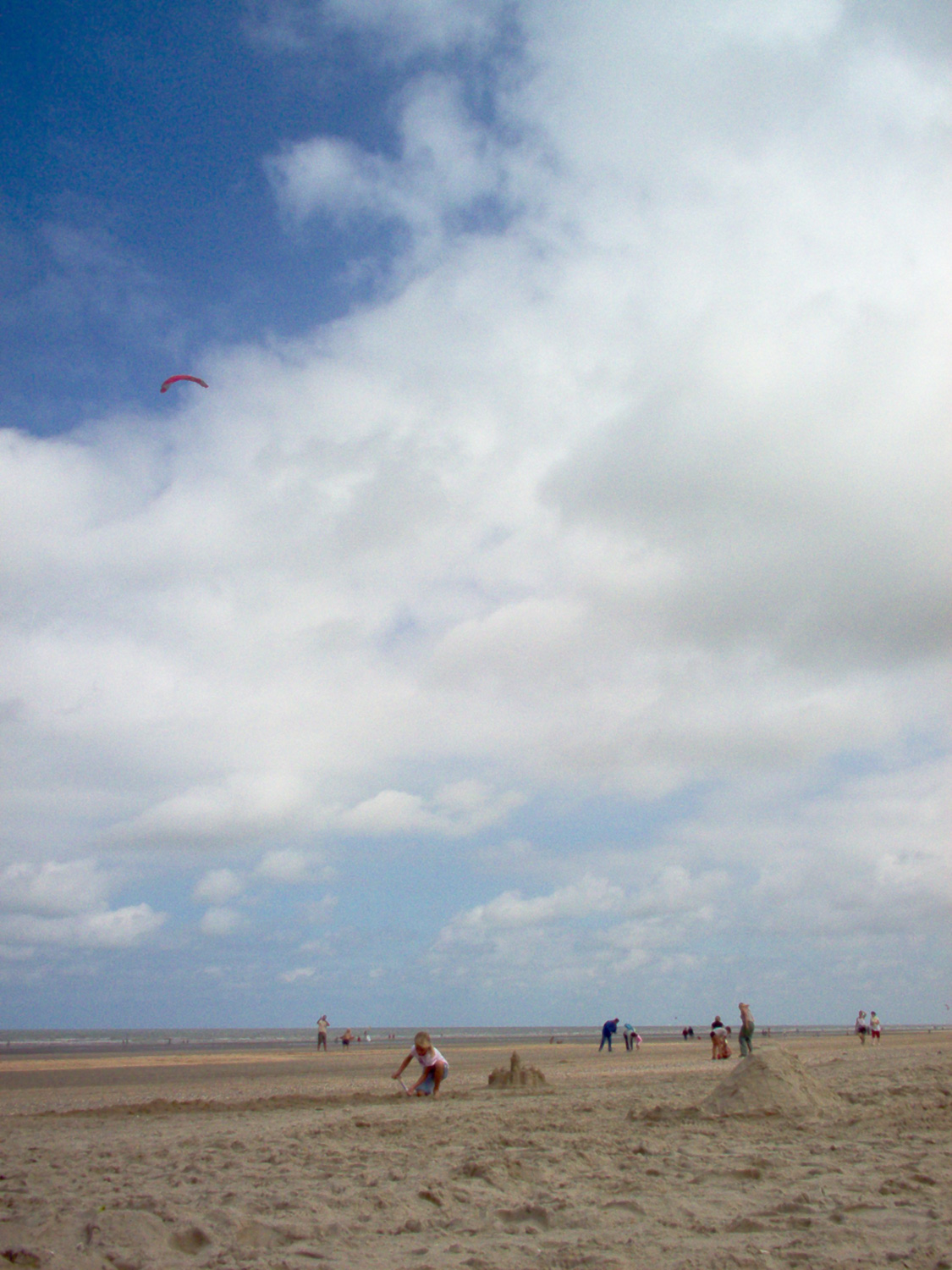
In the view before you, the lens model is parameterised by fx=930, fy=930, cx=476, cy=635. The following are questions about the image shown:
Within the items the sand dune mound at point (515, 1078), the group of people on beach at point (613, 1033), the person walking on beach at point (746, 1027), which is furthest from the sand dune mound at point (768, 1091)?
the group of people on beach at point (613, 1033)

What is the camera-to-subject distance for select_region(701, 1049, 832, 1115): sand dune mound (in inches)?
452

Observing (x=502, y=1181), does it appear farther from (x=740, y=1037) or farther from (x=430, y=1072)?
(x=740, y=1037)

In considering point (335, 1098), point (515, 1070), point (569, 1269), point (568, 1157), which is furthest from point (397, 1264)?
point (515, 1070)

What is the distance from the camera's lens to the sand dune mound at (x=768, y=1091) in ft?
37.6

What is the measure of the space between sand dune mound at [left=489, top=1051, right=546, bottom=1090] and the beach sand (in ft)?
7.13

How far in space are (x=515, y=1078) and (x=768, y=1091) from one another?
6.69 metres

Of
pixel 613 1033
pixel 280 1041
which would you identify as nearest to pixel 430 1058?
pixel 613 1033

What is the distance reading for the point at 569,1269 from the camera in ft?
18.8

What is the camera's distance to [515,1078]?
17172mm

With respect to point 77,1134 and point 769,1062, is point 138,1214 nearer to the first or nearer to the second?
point 77,1134

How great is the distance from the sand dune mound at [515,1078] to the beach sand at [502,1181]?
2.17 metres

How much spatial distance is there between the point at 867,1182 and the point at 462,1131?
4.71 m

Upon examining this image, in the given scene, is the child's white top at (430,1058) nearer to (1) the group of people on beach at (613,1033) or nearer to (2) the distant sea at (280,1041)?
(1) the group of people on beach at (613,1033)

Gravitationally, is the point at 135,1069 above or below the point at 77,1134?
below
